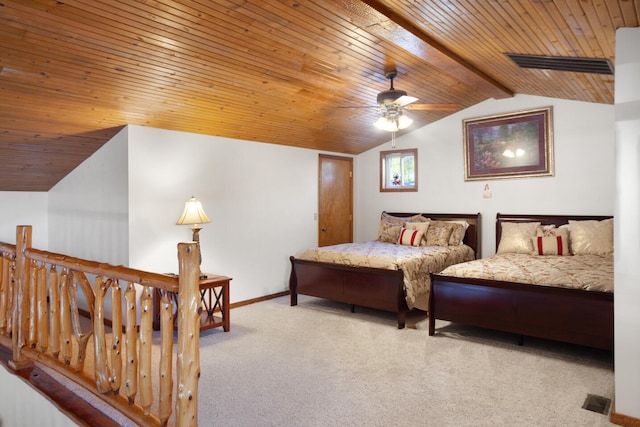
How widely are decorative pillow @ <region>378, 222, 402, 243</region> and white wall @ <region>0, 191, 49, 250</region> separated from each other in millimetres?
4672

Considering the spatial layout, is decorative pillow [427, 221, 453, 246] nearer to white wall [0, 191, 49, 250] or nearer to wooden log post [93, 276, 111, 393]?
wooden log post [93, 276, 111, 393]

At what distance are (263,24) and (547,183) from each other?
14.0ft

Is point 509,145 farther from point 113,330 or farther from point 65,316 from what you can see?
point 65,316

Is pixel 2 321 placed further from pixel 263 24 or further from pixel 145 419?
pixel 263 24

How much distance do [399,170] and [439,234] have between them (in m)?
1.52

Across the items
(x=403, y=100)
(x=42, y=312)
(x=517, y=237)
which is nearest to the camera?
(x=42, y=312)

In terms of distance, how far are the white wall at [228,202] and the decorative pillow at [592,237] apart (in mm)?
3580

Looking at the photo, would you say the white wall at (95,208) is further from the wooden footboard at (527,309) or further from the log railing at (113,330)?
the wooden footboard at (527,309)

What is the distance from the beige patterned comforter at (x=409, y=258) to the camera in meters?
4.77

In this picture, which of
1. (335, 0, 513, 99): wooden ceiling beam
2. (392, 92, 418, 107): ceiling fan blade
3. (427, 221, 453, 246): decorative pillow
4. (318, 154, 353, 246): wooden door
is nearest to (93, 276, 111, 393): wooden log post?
(335, 0, 513, 99): wooden ceiling beam

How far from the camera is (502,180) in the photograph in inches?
234

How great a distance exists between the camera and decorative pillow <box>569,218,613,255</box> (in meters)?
4.80

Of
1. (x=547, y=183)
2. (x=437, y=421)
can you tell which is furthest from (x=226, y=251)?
(x=547, y=183)

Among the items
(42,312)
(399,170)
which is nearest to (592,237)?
(399,170)
